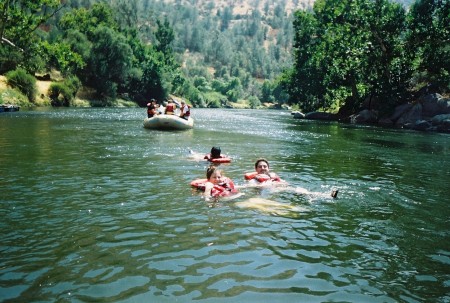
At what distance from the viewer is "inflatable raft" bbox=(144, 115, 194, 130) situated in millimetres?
27172

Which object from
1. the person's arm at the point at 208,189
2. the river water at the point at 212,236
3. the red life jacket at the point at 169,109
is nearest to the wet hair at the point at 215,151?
the river water at the point at 212,236

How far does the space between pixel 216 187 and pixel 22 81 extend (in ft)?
170

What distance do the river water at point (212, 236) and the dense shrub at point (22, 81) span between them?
44026mm

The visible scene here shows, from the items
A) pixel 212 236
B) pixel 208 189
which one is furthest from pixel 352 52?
pixel 212 236

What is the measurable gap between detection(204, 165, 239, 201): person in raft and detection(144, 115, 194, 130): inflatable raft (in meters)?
17.1

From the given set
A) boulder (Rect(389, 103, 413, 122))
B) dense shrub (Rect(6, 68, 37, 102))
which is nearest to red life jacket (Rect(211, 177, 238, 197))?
boulder (Rect(389, 103, 413, 122))

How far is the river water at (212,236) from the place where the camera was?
532cm

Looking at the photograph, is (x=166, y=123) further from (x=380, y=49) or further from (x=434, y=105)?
(x=380, y=49)

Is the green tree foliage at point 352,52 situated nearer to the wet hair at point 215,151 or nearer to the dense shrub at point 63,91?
the wet hair at point 215,151

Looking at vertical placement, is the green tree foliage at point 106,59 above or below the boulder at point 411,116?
above

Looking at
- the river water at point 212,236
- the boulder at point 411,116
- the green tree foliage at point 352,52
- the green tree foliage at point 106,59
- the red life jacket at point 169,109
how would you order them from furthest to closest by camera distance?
the green tree foliage at point 106,59 < the green tree foliage at point 352,52 < the boulder at point 411,116 < the red life jacket at point 169,109 < the river water at point 212,236

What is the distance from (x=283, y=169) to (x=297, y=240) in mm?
7572

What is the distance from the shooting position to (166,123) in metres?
27.3

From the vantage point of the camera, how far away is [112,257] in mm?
6195
